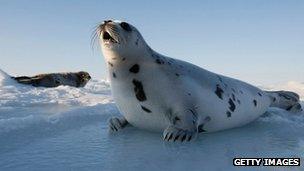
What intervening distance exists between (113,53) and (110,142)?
0.89 meters

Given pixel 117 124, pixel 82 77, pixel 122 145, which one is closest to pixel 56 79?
pixel 82 77

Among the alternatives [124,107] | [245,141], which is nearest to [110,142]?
[124,107]

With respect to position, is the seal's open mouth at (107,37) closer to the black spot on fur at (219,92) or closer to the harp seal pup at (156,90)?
the harp seal pup at (156,90)

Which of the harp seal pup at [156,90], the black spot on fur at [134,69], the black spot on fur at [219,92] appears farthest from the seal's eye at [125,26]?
the black spot on fur at [219,92]

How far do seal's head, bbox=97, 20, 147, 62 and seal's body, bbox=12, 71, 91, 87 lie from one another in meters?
9.24

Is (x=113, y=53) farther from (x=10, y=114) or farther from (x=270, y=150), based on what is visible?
(x=10, y=114)

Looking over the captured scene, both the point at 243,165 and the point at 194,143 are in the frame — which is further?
the point at 194,143

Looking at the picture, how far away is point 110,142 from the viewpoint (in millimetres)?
3969

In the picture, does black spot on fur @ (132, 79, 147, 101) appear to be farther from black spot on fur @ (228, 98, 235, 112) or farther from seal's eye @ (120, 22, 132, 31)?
black spot on fur @ (228, 98, 235, 112)

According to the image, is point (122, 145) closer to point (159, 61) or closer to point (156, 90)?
point (156, 90)

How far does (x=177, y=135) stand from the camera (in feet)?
12.7

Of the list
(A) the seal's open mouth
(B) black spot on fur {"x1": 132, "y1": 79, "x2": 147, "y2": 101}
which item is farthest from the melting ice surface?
(A) the seal's open mouth

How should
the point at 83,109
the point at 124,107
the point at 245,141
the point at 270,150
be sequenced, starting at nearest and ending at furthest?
the point at 270,150, the point at 245,141, the point at 124,107, the point at 83,109

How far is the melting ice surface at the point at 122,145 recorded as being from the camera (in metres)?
3.12
